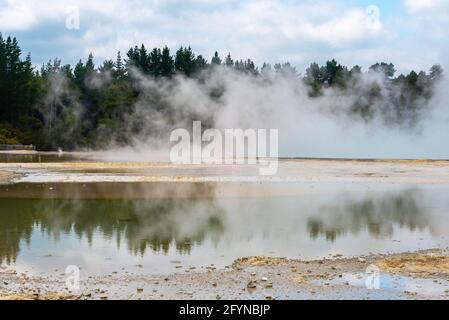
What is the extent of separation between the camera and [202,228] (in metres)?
19.6

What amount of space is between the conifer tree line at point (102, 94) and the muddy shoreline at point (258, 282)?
6693cm

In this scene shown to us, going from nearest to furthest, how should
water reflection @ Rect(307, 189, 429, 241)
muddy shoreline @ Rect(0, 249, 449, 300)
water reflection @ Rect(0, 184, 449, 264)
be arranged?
1. muddy shoreline @ Rect(0, 249, 449, 300)
2. water reflection @ Rect(0, 184, 449, 264)
3. water reflection @ Rect(307, 189, 429, 241)

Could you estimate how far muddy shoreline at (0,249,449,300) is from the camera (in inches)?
445

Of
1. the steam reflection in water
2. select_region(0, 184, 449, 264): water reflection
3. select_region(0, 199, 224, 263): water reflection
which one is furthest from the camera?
select_region(0, 199, 224, 263): water reflection

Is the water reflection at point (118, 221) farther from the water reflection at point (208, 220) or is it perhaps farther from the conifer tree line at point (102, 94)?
the conifer tree line at point (102, 94)

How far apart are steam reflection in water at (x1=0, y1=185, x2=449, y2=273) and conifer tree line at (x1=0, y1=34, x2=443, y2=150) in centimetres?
5587

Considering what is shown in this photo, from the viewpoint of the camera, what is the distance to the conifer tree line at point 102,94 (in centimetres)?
8769

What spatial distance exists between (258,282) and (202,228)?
24.4 feet

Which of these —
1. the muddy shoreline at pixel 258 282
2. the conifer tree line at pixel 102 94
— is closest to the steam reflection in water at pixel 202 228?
the muddy shoreline at pixel 258 282

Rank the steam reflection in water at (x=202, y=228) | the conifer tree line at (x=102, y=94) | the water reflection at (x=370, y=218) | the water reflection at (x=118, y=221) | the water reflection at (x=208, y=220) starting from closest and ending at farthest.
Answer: the steam reflection in water at (x=202, y=228)
the water reflection at (x=208, y=220)
the water reflection at (x=118, y=221)
the water reflection at (x=370, y=218)
the conifer tree line at (x=102, y=94)

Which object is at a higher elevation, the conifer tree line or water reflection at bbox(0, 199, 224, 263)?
the conifer tree line

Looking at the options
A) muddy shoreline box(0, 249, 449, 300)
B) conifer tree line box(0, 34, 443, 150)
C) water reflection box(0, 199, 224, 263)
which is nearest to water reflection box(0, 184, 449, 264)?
water reflection box(0, 199, 224, 263)

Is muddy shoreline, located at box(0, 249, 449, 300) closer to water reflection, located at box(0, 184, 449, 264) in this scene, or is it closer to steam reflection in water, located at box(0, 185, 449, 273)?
steam reflection in water, located at box(0, 185, 449, 273)
